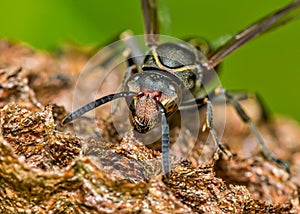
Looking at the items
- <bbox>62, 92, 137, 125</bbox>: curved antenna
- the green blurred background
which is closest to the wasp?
<bbox>62, 92, 137, 125</bbox>: curved antenna

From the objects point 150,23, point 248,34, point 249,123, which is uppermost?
point 150,23

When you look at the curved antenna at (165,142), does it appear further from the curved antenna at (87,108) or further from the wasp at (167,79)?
the curved antenna at (87,108)

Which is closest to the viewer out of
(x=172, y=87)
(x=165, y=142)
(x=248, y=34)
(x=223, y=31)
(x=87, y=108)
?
(x=165, y=142)

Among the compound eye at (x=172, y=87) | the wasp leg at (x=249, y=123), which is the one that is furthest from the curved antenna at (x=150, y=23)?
the compound eye at (x=172, y=87)

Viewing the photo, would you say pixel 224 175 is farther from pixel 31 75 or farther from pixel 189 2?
pixel 189 2

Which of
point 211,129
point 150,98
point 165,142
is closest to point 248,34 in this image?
point 211,129

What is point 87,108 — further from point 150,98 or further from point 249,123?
point 249,123

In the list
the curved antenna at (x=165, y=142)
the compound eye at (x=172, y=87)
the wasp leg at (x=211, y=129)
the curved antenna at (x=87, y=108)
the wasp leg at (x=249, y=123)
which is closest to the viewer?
the curved antenna at (x=165, y=142)
